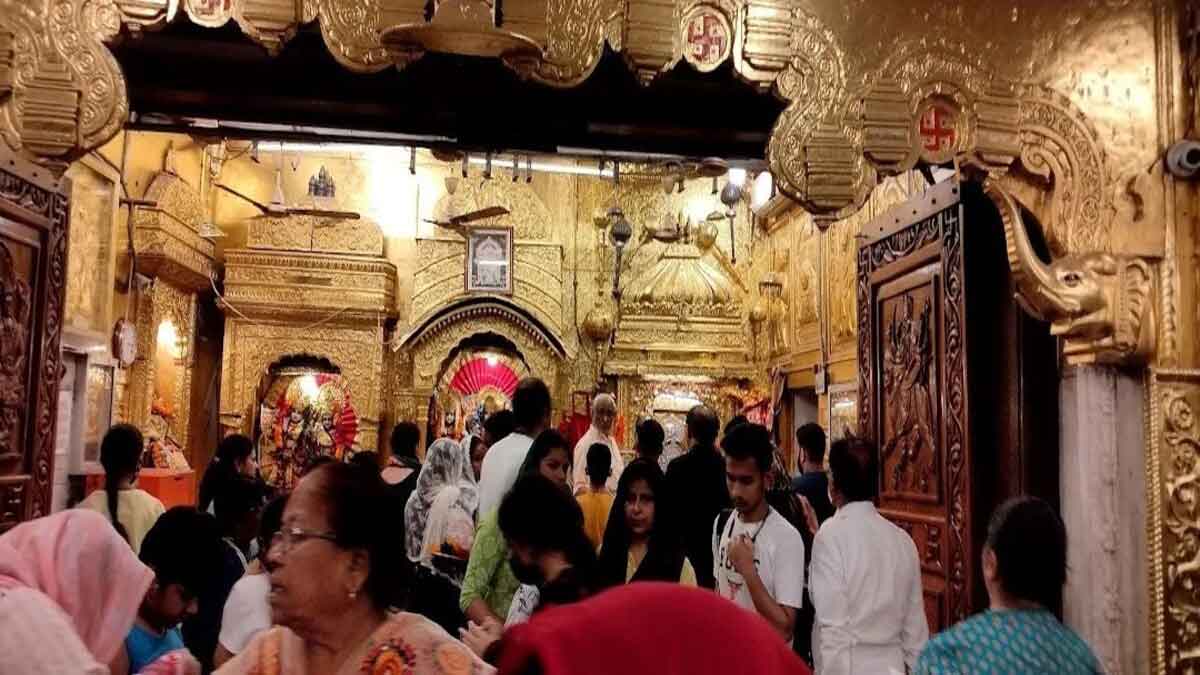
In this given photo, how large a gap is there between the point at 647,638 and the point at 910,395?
13.3 ft

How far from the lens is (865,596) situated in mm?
3354

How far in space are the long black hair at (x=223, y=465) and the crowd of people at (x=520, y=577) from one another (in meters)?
0.03

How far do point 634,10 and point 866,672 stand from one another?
2.80 m

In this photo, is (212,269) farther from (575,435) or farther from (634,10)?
(634,10)

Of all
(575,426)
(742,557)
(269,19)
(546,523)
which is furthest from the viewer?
(575,426)

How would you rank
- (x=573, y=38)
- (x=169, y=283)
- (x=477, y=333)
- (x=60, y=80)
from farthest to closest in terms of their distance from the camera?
(x=477, y=333)
(x=169, y=283)
(x=573, y=38)
(x=60, y=80)

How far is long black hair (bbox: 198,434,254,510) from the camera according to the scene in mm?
5355

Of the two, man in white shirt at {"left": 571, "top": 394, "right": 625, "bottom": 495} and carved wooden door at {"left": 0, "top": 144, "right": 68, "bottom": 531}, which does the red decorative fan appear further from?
carved wooden door at {"left": 0, "top": 144, "right": 68, "bottom": 531}

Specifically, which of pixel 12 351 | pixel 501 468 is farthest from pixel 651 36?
pixel 12 351

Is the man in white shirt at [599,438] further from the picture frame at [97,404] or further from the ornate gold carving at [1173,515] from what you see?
the picture frame at [97,404]

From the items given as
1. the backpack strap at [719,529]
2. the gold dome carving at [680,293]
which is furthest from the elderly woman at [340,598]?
the gold dome carving at [680,293]

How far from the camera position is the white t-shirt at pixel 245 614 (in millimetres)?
2990

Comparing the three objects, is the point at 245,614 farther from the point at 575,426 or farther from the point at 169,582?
the point at 575,426

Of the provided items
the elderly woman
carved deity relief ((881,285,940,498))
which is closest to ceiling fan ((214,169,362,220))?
carved deity relief ((881,285,940,498))
